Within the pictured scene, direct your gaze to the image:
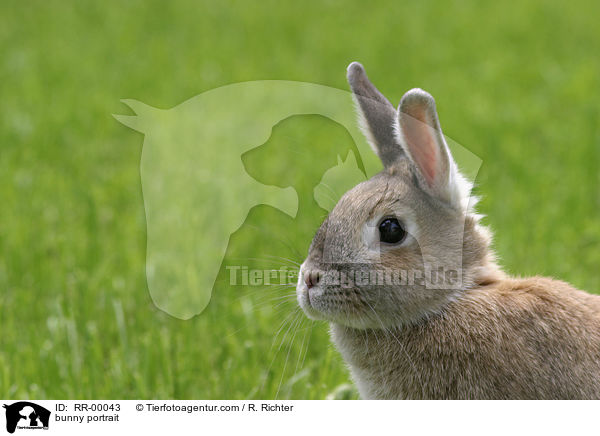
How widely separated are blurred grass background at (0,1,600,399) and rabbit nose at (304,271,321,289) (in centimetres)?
45

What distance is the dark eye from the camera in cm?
269

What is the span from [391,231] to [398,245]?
0.05 meters

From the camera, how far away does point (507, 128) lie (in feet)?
19.9

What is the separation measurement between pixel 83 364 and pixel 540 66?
5.20 metres

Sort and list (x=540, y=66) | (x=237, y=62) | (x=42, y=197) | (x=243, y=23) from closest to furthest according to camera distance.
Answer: (x=42, y=197), (x=540, y=66), (x=237, y=62), (x=243, y=23)

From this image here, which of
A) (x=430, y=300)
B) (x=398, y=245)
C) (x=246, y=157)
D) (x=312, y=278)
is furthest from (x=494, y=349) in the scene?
(x=246, y=157)

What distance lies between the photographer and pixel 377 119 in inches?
116

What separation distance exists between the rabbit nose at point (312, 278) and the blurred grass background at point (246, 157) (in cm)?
45
